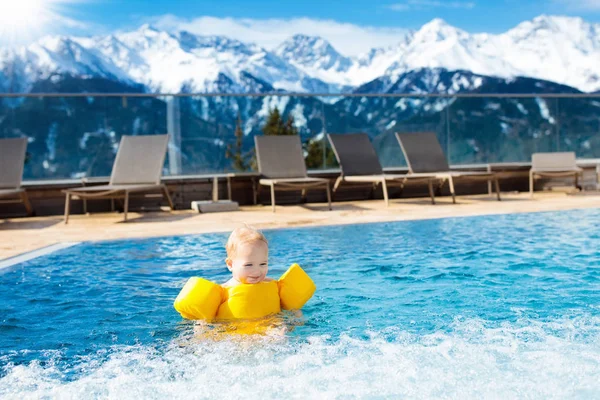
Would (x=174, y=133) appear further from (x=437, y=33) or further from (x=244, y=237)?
(x=437, y=33)

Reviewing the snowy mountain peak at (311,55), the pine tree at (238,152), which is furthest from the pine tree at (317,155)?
the snowy mountain peak at (311,55)

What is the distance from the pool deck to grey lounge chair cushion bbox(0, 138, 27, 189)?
0.49 metres

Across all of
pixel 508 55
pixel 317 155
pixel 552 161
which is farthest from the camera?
pixel 508 55

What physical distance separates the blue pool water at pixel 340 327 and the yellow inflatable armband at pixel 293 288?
0.13 metres

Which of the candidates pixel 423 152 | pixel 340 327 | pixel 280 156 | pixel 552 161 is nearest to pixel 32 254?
pixel 340 327

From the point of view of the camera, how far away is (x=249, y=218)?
310 inches

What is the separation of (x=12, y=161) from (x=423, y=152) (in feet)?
18.7

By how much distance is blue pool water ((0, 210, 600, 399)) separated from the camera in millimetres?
2486

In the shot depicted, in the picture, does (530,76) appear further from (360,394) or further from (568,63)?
(360,394)

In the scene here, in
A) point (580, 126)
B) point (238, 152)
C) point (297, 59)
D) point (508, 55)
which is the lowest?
point (238, 152)

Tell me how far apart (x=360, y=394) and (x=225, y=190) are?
7582 millimetres

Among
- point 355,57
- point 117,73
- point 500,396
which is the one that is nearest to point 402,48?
point 355,57

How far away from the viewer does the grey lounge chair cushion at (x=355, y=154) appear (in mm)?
9758

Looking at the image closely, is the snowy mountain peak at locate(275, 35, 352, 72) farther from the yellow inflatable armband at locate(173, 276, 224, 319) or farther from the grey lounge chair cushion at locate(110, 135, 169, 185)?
the yellow inflatable armband at locate(173, 276, 224, 319)
